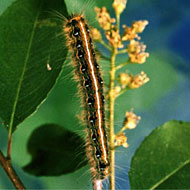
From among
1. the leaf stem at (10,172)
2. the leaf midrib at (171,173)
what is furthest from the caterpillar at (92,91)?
the leaf stem at (10,172)

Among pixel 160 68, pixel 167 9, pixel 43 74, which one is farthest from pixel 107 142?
pixel 167 9

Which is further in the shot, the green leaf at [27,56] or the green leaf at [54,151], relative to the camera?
the green leaf at [54,151]

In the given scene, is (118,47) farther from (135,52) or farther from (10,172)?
(10,172)

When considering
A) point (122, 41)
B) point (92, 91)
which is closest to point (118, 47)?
point (122, 41)

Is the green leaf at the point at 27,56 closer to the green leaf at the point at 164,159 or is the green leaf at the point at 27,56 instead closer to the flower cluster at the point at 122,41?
the flower cluster at the point at 122,41

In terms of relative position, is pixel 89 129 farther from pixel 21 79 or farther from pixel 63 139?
pixel 21 79

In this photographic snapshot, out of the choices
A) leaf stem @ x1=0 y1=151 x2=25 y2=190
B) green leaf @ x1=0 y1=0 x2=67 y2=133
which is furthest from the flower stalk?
leaf stem @ x1=0 y1=151 x2=25 y2=190
